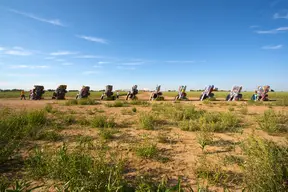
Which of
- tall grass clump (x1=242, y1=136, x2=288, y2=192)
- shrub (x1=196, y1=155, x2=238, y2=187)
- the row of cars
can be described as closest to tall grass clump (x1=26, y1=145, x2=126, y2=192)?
shrub (x1=196, y1=155, x2=238, y2=187)

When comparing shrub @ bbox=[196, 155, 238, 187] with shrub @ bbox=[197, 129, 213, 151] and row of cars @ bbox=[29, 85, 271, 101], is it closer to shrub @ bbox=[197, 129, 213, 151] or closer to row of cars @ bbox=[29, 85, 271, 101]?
shrub @ bbox=[197, 129, 213, 151]

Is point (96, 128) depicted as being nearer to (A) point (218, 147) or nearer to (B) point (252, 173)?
(A) point (218, 147)

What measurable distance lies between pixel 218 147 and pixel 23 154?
4668 mm

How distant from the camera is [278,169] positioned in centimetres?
173

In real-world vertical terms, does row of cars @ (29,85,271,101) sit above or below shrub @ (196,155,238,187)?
above

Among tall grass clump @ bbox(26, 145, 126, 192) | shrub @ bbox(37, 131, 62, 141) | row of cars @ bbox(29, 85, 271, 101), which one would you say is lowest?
shrub @ bbox(37, 131, 62, 141)

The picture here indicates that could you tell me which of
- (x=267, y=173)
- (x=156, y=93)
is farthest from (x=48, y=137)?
(x=156, y=93)

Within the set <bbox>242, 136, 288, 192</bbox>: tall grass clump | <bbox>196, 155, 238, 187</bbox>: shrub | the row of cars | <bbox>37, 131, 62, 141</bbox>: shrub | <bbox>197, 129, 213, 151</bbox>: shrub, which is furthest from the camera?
the row of cars

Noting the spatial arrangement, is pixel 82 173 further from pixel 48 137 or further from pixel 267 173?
pixel 48 137

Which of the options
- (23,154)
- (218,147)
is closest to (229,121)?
(218,147)

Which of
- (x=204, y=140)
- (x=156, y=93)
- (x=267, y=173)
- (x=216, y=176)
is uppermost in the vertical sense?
(x=156, y=93)

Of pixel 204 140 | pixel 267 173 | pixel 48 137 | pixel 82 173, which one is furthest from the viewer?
pixel 48 137

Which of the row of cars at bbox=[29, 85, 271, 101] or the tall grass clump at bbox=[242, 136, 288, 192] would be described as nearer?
the tall grass clump at bbox=[242, 136, 288, 192]

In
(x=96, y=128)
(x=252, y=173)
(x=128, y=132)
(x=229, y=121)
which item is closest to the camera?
(x=252, y=173)
